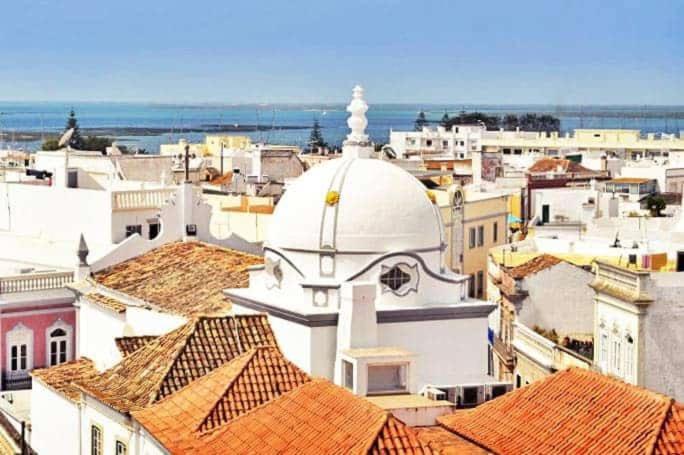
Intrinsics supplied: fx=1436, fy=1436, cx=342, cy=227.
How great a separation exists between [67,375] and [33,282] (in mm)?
8791

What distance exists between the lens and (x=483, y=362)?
2538cm

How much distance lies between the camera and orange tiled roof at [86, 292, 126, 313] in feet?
103

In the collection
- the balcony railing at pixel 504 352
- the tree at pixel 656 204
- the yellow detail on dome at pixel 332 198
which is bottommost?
the balcony railing at pixel 504 352

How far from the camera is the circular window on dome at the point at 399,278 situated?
80.5 ft

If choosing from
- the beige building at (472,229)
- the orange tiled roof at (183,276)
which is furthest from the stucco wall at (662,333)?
the beige building at (472,229)

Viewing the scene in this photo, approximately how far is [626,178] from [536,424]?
5312 cm

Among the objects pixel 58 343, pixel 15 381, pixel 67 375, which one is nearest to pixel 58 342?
pixel 58 343

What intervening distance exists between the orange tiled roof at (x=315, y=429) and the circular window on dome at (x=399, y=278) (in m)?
4.45

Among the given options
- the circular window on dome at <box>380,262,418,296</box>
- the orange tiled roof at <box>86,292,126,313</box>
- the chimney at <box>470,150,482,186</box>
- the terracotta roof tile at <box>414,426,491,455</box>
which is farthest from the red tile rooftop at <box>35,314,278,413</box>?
the chimney at <box>470,150,482,186</box>

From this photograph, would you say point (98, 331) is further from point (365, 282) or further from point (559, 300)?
point (559, 300)

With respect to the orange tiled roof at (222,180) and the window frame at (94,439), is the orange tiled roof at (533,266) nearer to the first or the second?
the window frame at (94,439)

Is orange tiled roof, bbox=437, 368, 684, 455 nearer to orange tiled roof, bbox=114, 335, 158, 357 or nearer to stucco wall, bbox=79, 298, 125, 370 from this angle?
orange tiled roof, bbox=114, 335, 158, 357

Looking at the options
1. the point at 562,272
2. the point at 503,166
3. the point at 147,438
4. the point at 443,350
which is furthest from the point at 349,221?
the point at 503,166

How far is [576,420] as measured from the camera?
60.7ft
